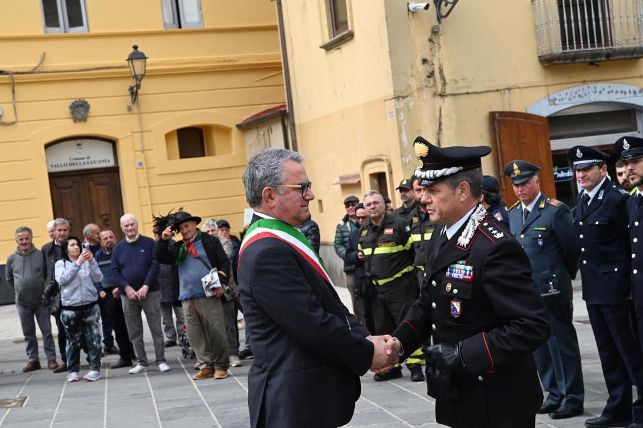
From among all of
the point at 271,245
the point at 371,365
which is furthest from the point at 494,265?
the point at 271,245

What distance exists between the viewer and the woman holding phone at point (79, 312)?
38.1 feet

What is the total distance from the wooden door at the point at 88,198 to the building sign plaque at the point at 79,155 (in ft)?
0.52

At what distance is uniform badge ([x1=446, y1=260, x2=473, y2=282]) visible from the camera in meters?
4.41

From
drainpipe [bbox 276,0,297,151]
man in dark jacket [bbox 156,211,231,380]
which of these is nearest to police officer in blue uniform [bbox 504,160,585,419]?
man in dark jacket [bbox 156,211,231,380]

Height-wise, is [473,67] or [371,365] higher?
[473,67]

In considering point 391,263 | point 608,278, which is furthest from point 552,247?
point 391,263

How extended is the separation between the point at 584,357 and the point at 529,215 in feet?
9.76

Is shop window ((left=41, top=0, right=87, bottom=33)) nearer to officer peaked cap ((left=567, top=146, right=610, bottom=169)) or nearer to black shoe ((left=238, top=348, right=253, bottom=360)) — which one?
black shoe ((left=238, top=348, right=253, bottom=360))

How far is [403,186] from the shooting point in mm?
10602

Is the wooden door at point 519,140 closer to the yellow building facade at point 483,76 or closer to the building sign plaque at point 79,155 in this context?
the yellow building facade at point 483,76

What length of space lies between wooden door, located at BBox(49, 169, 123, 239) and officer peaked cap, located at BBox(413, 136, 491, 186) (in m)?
17.5

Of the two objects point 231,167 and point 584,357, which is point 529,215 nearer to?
point 584,357

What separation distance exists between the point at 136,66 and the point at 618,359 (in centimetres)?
1514

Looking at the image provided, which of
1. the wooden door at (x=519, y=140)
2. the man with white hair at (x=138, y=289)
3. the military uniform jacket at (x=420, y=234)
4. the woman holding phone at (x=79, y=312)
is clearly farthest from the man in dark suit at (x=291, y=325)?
the wooden door at (x=519, y=140)
